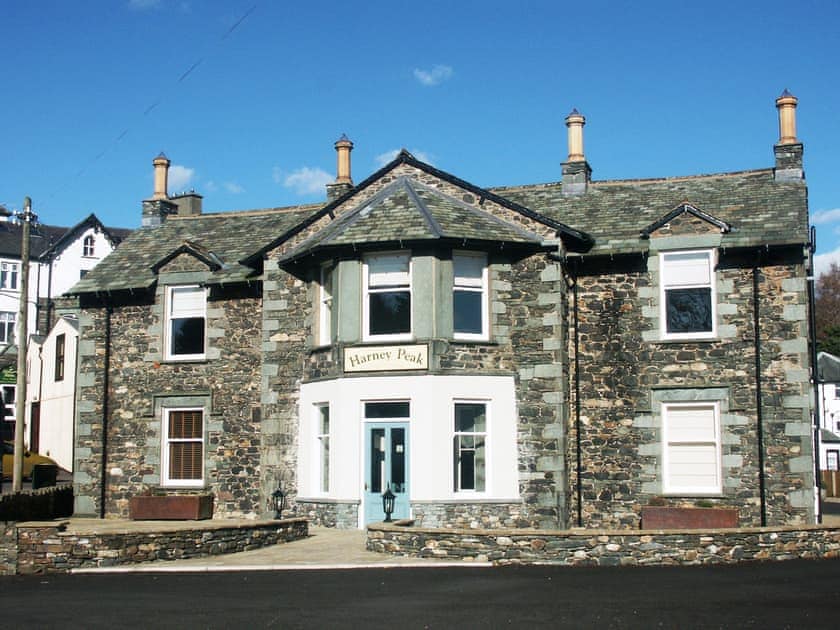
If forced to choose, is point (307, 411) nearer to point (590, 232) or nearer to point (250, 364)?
point (250, 364)

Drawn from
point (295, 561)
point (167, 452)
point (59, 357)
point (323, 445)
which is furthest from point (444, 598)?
point (59, 357)

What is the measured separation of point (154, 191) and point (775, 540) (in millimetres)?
20975

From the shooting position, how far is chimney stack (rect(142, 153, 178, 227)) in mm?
31109

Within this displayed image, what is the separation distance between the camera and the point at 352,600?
13.1 meters

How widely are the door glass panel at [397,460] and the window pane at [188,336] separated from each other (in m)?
6.69

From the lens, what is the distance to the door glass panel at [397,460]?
73.8 feet

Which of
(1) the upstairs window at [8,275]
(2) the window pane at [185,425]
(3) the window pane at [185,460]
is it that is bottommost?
(3) the window pane at [185,460]

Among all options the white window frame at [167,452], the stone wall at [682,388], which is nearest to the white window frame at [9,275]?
the white window frame at [167,452]

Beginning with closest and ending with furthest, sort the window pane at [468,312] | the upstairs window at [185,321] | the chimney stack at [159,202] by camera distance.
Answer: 1. the window pane at [468,312]
2. the upstairs window at [185,321]
3. the chimney stack at [159,202]

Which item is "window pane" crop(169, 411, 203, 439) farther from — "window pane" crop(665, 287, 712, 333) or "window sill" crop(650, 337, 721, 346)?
"window pane" crop(665, 287, 712, 333)

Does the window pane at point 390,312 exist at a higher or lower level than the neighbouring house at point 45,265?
lower

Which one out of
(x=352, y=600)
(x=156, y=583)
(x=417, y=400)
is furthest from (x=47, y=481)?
(x=352, y=600)

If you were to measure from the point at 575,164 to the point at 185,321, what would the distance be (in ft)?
34.2

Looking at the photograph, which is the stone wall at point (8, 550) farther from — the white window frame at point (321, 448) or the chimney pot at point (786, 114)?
the chimney pot at point (786, 114)
